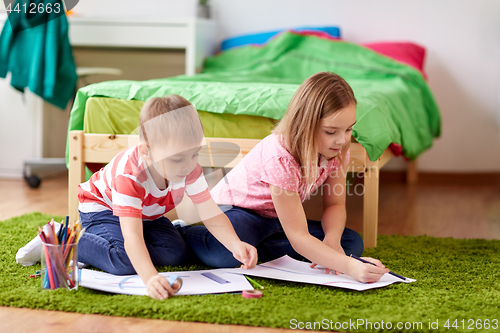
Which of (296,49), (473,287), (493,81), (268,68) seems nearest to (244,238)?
(473,287)

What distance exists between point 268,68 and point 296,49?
0.24 meters

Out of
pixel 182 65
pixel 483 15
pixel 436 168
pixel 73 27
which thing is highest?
pixel 483 15

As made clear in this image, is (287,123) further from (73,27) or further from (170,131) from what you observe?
(73,27)

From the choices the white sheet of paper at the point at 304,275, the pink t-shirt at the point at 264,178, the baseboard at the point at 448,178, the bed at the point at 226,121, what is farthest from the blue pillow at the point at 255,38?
the white sheet of paper at the point at 304,275

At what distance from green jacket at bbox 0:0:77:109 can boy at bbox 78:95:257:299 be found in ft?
3.93

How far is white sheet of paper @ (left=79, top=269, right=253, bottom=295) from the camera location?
0.90 metres

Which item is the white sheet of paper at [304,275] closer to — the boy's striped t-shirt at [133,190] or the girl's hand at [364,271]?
the girl's hand at [364,271]

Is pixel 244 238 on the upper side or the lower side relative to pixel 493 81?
lower

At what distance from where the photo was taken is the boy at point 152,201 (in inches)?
34.5

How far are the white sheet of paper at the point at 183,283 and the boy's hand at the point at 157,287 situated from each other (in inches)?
1.3

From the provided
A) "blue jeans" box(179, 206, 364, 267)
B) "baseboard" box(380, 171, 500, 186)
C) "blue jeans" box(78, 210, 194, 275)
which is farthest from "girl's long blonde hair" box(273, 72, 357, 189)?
"baseboard" box(380, 171, 500, 186)

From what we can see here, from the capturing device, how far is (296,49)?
2545 millimetres

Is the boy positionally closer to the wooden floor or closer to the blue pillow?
the wooden floor

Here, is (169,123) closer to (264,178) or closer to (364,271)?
(264,178)
